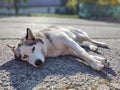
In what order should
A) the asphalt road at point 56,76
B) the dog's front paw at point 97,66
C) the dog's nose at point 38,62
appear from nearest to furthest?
the asphalt road at point 56,76 → the dog's nose at point 38,62 → the dog's front paw at point 97,66

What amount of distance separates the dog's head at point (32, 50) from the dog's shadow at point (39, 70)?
0.17 meters

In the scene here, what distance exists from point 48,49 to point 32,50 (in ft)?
2.39

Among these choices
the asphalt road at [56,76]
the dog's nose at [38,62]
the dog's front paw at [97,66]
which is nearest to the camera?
the asphalt road at [56,76]

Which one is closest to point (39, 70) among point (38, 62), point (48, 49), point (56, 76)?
point (38, 62)

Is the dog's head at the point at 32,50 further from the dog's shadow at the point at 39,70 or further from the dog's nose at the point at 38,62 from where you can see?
the dog's shadow at the point at 39,70

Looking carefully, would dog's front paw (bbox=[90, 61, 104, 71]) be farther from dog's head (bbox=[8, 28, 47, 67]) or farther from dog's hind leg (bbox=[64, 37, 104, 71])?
dog's head (bbox=[8, 28, 47, 67])

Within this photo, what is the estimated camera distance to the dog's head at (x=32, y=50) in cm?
601

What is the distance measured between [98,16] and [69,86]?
27973 mm

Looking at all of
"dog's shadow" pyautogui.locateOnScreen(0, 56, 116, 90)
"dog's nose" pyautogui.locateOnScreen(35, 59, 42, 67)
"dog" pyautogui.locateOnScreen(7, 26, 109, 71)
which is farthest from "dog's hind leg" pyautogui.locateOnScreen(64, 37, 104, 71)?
"dog's nose" pyautogui.locateOnScreen(35, 59, 42, 67)

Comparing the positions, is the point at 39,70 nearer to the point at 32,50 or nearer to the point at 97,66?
the point at 32,50

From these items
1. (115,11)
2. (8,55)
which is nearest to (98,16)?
(115,11)

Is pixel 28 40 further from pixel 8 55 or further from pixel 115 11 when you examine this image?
pixel 115 11

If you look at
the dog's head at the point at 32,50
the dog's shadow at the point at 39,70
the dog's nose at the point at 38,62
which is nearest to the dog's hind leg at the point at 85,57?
the dog's shadow at the point at 39,70

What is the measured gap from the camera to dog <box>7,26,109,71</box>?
6.07 meters
